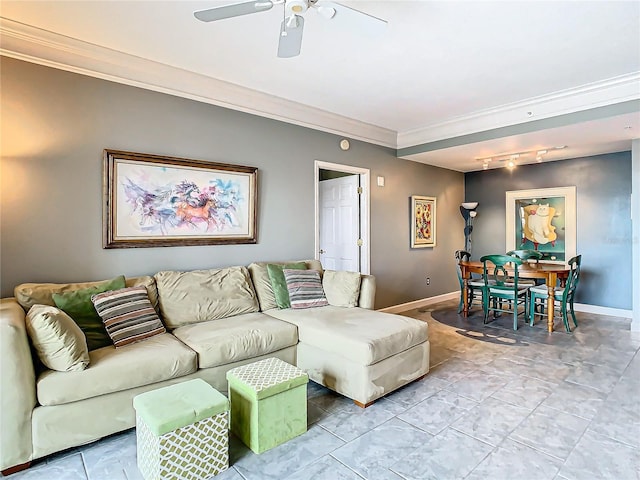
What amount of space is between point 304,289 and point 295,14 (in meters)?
2.34

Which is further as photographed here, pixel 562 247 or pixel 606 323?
pixel 562 247

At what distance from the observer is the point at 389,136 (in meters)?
5.12

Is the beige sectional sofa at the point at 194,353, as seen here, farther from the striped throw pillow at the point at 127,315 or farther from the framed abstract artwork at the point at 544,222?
the framed abstract artwork at the point at 544,222

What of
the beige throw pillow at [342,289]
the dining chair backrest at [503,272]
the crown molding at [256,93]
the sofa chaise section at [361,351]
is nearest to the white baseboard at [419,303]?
the dining chair backrest at [503,272]

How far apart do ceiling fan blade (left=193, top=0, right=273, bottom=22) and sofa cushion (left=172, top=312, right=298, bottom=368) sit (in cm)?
201

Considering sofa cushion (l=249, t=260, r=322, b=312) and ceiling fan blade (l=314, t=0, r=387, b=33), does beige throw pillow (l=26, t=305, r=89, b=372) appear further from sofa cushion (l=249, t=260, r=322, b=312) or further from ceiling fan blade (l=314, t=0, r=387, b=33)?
ceiling fan blade (l=314, t=0, r=387, b=33)

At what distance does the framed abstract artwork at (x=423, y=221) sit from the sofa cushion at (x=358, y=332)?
2.72 meters

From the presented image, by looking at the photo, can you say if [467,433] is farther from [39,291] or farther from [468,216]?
[468,216]

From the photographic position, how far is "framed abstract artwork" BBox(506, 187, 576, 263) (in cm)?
558

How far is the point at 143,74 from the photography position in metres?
3.01

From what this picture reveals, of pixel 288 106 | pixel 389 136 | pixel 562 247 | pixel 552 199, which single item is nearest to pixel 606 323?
pixel 562 247

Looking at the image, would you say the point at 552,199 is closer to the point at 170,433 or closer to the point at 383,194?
the point at 383,194

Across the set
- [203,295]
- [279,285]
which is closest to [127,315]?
[203,295]

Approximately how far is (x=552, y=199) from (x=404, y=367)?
459 centimetres
